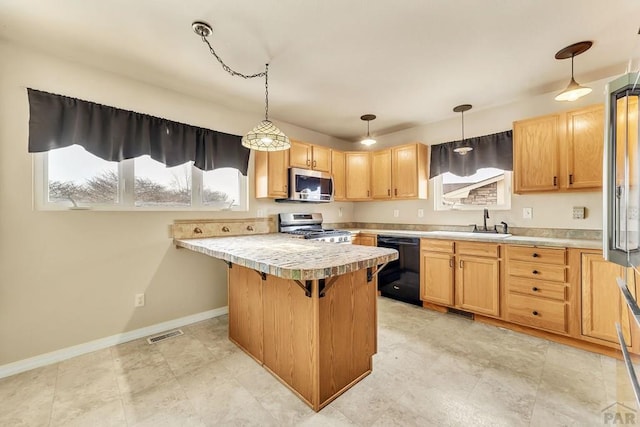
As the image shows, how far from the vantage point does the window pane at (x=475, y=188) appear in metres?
3.40

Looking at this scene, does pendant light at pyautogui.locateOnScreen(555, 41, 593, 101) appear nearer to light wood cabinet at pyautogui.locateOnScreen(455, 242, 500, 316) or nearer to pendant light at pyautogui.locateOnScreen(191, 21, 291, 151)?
light wood cabinet at pyautogui.locateOnScreen(455, 242, 500, 316)

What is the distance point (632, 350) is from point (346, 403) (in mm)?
1447

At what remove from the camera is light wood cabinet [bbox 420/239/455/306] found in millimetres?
3160

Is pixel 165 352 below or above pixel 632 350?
below

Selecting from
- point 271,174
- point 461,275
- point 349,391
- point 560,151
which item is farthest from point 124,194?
point 560,151

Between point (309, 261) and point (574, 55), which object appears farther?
point (574, 55)

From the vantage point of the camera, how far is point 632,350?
123cm

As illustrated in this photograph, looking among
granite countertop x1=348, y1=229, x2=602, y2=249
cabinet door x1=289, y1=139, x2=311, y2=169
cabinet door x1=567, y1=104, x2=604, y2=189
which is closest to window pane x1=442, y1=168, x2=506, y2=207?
granite countertop x1=348, y1=229, x2=602, y2=249

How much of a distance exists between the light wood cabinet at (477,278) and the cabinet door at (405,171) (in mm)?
1119

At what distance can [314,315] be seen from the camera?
163 centimetres

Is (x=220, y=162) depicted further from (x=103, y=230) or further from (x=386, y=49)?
(x=386, y=49)

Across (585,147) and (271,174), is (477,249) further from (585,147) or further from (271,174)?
(271,174)

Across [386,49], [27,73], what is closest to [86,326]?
[27,73]

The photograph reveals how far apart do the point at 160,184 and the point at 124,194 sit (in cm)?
34
